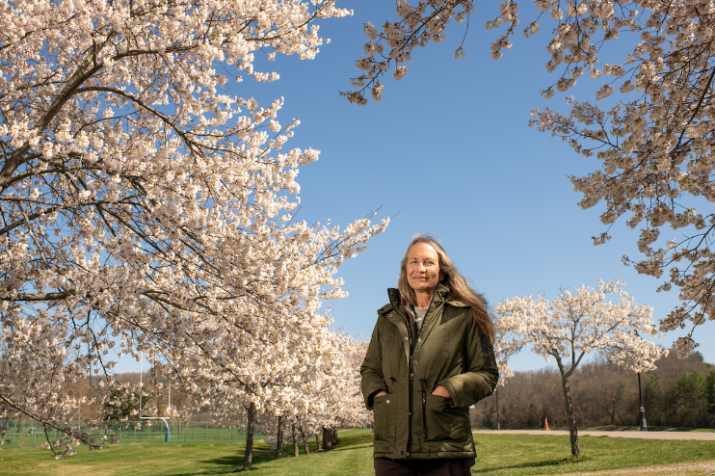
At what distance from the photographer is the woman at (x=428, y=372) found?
2588 millimetres

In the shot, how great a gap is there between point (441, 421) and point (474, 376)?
299mm

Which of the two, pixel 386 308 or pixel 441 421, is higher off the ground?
pixel 386 308

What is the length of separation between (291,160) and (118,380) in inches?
153

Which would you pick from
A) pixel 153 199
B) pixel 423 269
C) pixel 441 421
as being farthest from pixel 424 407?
pixel 153 199

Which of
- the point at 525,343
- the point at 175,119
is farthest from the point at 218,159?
the point at 525,343

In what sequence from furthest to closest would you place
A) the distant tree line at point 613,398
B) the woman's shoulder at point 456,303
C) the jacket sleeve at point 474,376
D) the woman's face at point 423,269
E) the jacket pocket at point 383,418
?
the distant tree line at point 613,398 → the woman's face at point 423,269 → the woman's shoulder at point 456,303 → the jacket pocket at point 383,418 → the jacket sleeve at point 474,376

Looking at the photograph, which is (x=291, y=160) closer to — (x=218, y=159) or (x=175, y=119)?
(x=218, y=159)

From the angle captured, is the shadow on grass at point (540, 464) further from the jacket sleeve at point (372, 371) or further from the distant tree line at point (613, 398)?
the distant tree line at point (613, 398)

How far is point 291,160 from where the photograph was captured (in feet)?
22.0

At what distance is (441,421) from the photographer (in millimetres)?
2592

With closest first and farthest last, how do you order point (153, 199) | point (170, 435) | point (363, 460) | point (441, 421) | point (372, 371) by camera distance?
point (441, 421) < point (372, 371) < point (153, 199) < point (363, 460) < point (170, 435)

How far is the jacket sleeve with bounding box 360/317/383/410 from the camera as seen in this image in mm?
2914

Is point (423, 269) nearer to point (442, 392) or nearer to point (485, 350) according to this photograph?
point (485, 350)

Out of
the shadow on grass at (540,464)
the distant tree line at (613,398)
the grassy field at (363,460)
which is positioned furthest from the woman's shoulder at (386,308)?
the distant tree line at (613,398)
